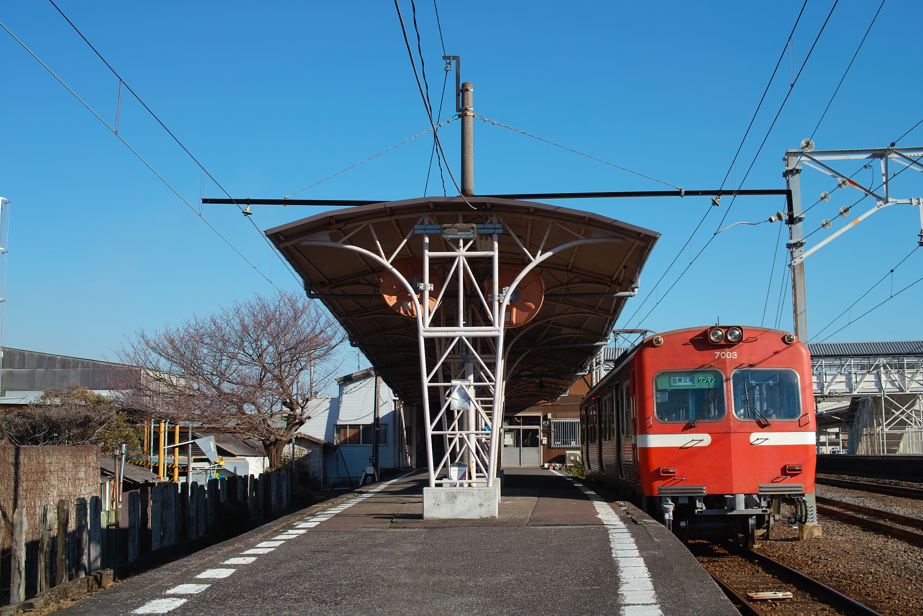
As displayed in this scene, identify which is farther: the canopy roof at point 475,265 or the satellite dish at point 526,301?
the satellite dish at point 526,301

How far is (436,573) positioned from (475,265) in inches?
314

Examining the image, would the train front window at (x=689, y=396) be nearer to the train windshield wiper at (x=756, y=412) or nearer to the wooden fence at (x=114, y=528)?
the train windshield wiper at (x=756, y=412)

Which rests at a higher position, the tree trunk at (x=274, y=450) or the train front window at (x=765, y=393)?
the train front window at (x=765, y=393)

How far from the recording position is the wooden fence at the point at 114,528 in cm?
994

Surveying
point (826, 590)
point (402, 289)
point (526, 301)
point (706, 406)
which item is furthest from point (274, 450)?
point (826, 590)

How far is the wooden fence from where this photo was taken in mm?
9938

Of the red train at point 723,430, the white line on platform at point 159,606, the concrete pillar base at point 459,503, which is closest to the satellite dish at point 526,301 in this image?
the red train at point 723,430

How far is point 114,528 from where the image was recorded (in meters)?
12.4

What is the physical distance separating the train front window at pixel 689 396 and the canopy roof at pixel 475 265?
1977 mm

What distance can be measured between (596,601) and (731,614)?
2.98 ft

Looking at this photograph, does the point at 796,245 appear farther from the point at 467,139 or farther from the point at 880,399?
the point at 880,399

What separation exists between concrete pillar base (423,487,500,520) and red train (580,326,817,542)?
2.10 m

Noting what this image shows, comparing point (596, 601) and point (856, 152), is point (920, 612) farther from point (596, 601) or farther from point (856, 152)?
Result: point (856, 152)

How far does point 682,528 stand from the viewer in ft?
34.9
